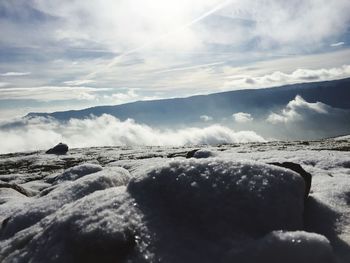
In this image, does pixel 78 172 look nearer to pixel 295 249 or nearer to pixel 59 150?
pixel 295 249

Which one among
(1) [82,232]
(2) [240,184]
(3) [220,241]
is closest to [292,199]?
(2) [240,184]

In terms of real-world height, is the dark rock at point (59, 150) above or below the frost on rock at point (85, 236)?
below

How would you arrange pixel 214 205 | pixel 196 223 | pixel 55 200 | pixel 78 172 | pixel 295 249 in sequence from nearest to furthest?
1. pixel 295 249
2. pixel 196 223
3. pixel 214 205
4. pixel 55 200
5. pixel 78 172

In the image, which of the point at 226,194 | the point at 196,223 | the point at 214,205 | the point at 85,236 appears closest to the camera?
the point at 85,236

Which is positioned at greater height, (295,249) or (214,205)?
(214,205)

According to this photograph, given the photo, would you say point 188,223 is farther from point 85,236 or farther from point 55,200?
point 55,200

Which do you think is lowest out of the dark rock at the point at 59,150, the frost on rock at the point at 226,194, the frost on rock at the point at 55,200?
the dark rock at the point at 59,150

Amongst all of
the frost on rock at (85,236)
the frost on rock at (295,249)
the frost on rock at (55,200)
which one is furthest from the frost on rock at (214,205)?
the frost on rock at (55,200)

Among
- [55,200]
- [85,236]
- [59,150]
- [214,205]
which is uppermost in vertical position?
[214,205]

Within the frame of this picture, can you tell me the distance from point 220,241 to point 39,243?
4674 millimetres

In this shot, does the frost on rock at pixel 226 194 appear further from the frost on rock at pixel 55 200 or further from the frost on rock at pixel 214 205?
the frost on rock at pixel 55 200

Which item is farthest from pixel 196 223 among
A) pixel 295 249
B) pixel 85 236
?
pixel 85 236

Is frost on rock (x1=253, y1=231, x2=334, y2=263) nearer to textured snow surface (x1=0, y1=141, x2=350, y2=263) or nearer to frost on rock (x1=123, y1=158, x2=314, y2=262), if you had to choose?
textured snow surface (x1=0, y1=141, x2=350, y2=263)

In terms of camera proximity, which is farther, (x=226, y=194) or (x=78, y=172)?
(x=78, y=172)
